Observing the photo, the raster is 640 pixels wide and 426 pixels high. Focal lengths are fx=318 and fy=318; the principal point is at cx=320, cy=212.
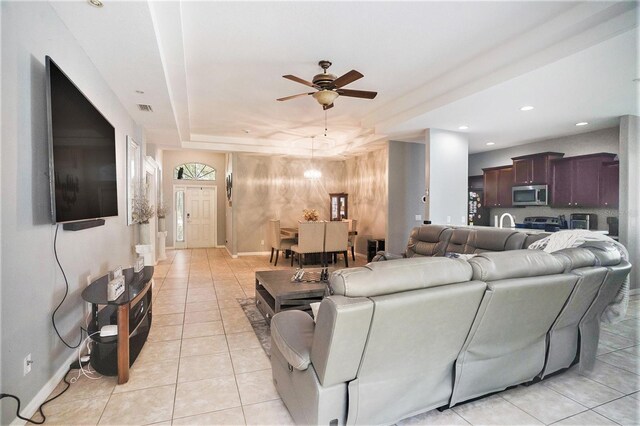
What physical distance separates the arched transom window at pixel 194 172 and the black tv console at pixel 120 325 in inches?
276

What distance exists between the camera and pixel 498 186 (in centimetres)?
711

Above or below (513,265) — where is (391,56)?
above

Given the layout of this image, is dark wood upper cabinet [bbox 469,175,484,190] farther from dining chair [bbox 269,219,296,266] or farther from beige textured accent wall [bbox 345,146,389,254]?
dining chair [bbox 269,219,296,266]

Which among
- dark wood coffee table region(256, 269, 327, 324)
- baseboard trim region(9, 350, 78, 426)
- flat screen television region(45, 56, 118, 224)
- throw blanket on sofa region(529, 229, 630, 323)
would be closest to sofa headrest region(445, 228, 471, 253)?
throw blanket on sofa region(529, 229, 630, 323)

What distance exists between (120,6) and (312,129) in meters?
4.83

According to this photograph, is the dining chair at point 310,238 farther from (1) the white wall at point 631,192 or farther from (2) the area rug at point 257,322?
(1) the white wall at point 631,192

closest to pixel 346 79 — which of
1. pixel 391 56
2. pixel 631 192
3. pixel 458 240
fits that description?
pixel 391 56

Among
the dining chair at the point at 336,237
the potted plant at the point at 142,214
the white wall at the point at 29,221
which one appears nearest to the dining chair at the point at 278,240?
the dining chair at the point at 336,237

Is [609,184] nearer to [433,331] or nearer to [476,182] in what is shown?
[476,182]

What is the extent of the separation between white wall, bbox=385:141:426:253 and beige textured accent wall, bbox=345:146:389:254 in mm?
165

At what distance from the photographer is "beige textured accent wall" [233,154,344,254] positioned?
8.18 meters

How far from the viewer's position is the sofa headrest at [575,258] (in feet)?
6.68

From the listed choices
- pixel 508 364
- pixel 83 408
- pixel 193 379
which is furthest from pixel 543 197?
pixel 83 408

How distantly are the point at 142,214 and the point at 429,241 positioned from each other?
14.4ft
